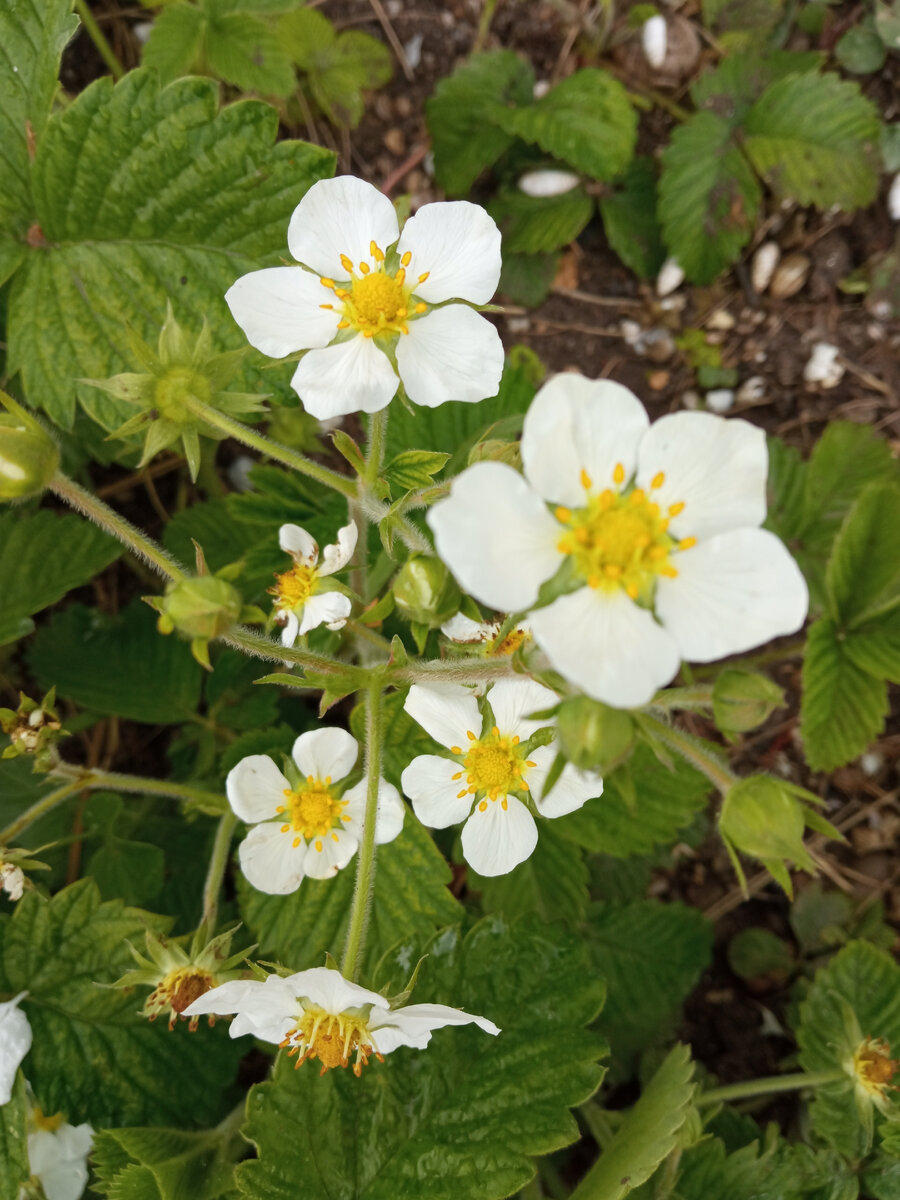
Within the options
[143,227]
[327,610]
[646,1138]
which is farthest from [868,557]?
[143,227]

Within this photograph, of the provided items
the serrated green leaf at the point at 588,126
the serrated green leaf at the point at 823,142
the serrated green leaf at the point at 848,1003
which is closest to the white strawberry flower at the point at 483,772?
the serrated green leaf at the point at 848,1003

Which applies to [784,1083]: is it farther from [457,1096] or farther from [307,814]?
[307,814]

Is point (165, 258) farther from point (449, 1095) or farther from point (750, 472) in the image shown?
point (449, 1095)

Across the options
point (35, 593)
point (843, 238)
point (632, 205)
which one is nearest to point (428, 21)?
point (632, 205)

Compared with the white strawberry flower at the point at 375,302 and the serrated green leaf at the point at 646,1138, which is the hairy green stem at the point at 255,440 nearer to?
the white strawberry flower at the point at 375,302

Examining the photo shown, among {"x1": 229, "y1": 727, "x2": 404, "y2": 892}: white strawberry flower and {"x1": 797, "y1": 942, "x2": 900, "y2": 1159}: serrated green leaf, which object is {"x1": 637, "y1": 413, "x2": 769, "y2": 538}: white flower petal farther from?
{"x1": 797, "y1": 942, "x2": 900, "y2": 1159}: serrated green leaf

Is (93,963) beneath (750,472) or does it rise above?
beneath
